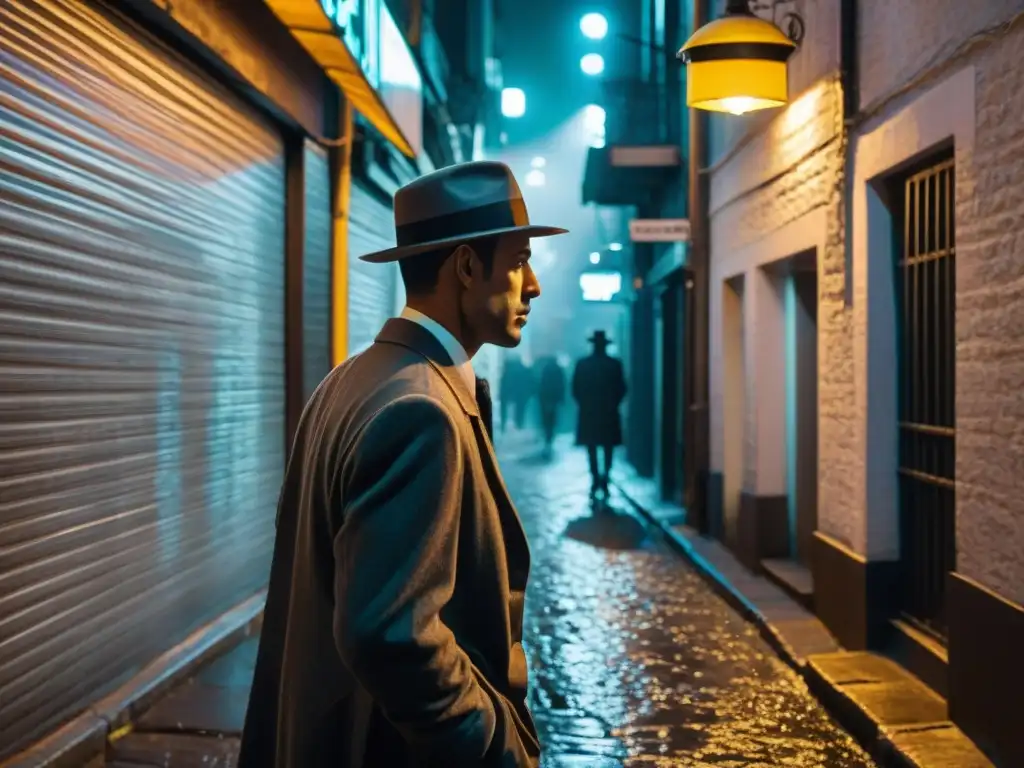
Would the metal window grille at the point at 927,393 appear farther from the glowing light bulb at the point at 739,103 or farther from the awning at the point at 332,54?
the awning at the point at 332,54

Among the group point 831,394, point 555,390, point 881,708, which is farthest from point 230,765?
point 555,390

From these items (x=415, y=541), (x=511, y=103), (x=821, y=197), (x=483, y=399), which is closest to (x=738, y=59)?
(x=821, y=197)

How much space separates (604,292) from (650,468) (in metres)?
5.44

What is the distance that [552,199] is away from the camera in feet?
203

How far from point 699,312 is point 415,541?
967cm

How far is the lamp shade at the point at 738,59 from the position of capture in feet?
21.2

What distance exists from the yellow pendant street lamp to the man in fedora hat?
15.6 feet

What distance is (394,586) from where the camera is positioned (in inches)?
68.6

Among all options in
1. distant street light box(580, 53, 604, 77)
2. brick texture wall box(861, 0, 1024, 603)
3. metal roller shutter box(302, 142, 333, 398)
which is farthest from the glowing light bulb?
distant street light box(580, 53, 604, 77)

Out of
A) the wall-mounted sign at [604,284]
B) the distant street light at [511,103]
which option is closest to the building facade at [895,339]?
the wall-mounted sign at [604,284]

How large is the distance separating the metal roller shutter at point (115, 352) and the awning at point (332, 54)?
62 centimetres

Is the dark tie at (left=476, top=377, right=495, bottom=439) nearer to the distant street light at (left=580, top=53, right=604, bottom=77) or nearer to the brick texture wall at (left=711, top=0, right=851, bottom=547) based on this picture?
the brick texture wall at (left=711, top=0, right=851, bottom=547)

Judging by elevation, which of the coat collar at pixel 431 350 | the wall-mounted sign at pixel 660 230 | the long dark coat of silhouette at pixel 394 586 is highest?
the wall-mounted sign at pixel 660 230

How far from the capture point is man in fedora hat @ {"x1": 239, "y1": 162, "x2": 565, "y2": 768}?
1759mm
